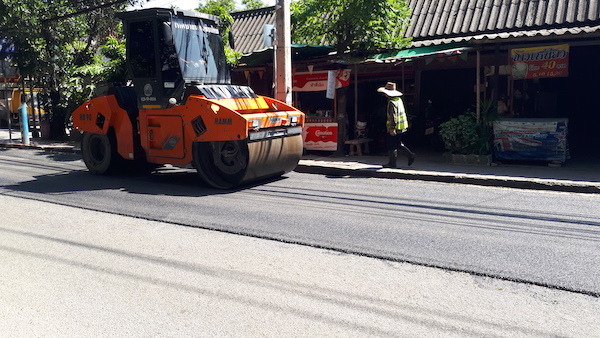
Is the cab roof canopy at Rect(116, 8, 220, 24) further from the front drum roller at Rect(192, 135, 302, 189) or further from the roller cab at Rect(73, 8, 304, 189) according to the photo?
the front drum roller at Rect(192, 135, 302, 189)

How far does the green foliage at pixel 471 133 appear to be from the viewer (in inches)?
454

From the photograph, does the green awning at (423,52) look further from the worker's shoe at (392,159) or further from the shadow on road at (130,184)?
the shadow on road at (130,184)

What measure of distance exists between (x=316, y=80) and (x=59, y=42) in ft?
33.9

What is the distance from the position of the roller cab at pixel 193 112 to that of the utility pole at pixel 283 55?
6.69 ft

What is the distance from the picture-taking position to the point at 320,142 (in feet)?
45.2

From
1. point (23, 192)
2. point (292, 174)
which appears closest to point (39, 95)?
point (23, 192)

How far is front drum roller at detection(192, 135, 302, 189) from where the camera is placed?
9.21 metres

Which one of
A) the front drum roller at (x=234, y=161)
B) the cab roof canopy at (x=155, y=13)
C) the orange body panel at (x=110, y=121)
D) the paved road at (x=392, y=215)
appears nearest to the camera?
the paved road at (x=392, y=215)

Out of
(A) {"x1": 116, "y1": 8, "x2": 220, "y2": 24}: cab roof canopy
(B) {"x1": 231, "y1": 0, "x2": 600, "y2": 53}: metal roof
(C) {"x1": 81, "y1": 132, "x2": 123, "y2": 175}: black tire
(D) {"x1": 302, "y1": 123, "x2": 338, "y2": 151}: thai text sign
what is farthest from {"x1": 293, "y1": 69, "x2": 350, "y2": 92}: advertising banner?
(C) {"x1": 81, "y1": 132, "x2": 123, "y2": 175}: black tire

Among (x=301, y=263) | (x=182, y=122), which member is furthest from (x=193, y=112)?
(x=301, y=263)

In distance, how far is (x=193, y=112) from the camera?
30.2 feet

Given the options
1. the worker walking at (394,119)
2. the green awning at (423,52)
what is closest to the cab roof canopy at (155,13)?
the worker walking at (394,119)

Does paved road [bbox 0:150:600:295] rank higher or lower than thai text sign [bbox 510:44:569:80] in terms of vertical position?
lower

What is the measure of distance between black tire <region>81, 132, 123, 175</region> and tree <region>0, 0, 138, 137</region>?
19.1 feet
